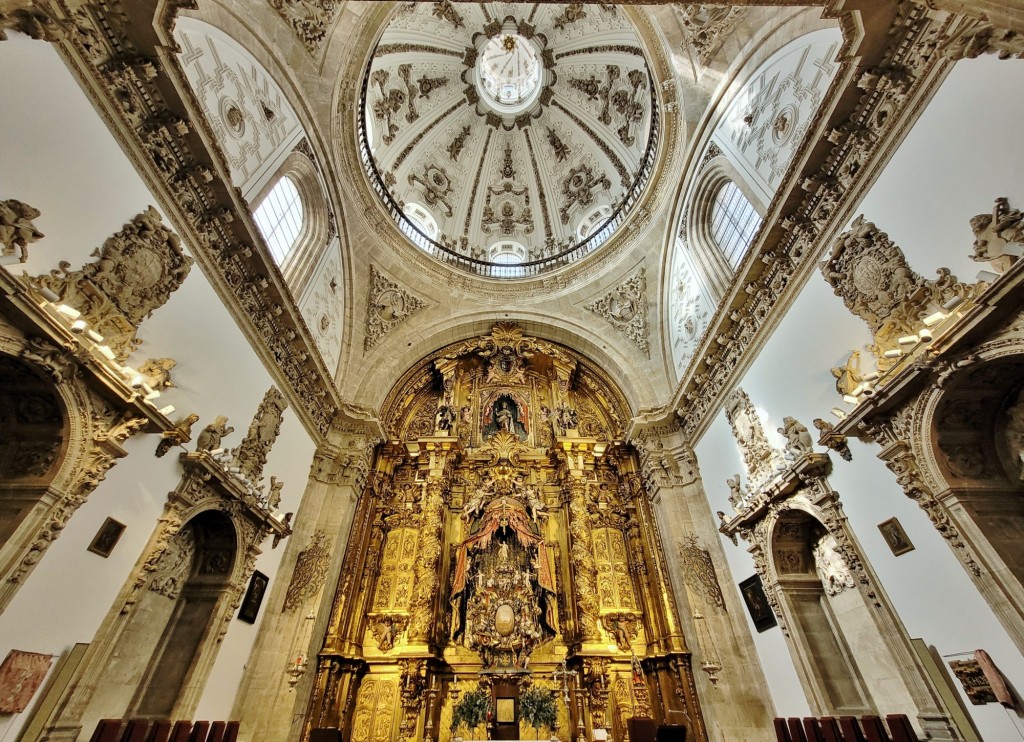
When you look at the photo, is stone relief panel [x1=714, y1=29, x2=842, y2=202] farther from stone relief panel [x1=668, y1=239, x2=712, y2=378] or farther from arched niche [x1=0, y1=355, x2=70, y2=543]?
arched niche [x1=0, y1=355, x2=70, y2=543]

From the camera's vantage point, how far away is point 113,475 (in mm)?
6090

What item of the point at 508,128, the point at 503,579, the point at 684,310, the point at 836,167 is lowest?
the point at 503,579

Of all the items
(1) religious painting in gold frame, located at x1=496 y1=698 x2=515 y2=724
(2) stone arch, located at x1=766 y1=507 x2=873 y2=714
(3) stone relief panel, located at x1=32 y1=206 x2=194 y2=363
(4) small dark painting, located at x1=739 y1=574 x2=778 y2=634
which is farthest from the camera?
(1) religious painting in gold frame, located at x1=496 y1=698 x2=515 y2=724

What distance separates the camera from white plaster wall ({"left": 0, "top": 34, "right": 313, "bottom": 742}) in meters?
4.96

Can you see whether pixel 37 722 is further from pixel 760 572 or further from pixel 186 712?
pixel 760 572

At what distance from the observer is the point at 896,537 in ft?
20.1

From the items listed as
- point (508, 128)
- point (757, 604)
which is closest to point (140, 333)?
point (757, 604)

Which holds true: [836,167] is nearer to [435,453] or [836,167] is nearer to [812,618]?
[812,618]

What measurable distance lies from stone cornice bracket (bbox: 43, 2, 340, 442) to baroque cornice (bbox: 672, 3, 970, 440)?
31.7 ft

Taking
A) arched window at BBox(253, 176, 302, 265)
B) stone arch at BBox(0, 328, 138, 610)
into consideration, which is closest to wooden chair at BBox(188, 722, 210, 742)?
stone arch at BBox(0, 328, 138, 610)

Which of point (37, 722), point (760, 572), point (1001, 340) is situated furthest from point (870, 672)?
point (37, 722)

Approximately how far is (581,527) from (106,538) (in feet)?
36.1

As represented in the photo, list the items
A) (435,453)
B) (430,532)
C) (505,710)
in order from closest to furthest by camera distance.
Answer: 1. (505,710)
2. (430,532)
3. (435,453)

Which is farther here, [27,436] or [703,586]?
[703,586]
